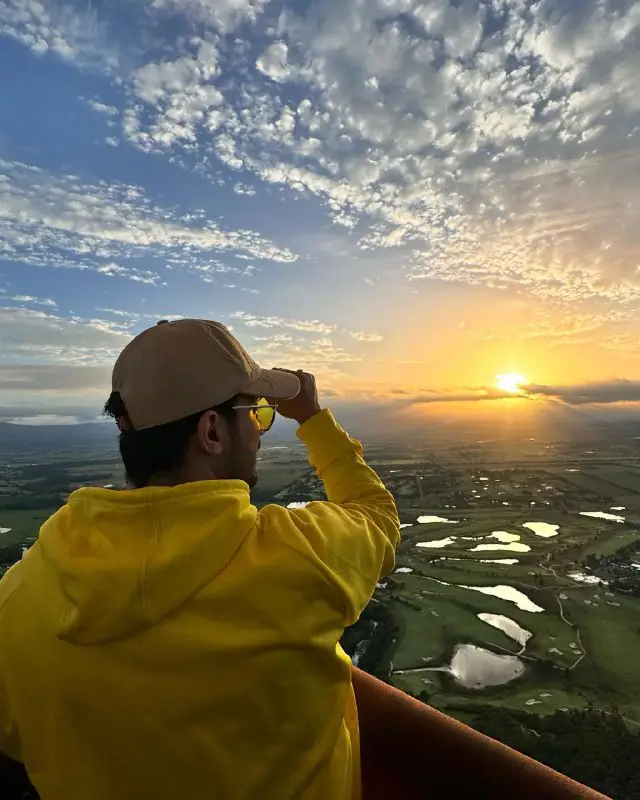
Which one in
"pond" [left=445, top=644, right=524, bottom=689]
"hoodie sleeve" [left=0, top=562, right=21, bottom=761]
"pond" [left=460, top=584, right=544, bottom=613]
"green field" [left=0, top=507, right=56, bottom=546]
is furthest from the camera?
"pond" [left=460, top=584, right=544, bottom=613]

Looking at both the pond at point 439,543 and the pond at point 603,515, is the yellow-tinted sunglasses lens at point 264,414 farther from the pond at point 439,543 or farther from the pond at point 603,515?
the pond at point 603,515

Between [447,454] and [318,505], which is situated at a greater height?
[318,505]

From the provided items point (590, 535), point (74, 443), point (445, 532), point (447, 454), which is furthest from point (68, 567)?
point (447, 454)

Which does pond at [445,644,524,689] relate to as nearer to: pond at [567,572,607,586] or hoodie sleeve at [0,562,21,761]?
pond at [567,572,607,586]

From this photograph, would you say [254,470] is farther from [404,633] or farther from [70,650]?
[404,633]

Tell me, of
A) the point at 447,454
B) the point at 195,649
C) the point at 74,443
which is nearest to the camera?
the point at 195,649

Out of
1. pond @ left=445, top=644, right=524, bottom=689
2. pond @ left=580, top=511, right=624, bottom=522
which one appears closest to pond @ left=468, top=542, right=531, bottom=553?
pond @ left=580, top=511, right=624, bottom=522

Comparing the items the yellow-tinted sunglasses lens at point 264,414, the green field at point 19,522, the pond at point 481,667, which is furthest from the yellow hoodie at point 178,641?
the green field at point 19,522
